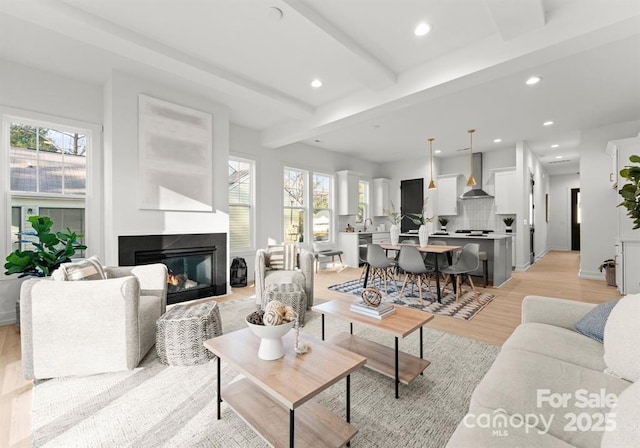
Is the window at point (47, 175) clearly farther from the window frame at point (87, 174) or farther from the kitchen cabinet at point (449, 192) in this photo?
the kitchen cabinet at point (449, 192)

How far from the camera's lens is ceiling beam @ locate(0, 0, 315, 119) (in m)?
2.34

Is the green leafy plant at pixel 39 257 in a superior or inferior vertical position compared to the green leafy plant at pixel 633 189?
inferior

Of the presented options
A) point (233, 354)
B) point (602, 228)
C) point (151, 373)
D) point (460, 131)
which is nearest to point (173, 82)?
point (151, 373)

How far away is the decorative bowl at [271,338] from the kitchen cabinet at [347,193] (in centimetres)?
604

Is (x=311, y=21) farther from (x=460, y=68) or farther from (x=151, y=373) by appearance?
(x=151, y=373)

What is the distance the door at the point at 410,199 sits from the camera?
809 cm

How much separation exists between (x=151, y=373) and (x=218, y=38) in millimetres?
3098

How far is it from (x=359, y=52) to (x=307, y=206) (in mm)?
4163

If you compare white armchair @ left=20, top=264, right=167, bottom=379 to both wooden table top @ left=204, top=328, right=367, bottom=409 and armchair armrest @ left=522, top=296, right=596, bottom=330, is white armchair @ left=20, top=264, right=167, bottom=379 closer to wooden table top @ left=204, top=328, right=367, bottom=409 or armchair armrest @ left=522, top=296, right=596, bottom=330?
wooden table top @ left=204, top=328, right=367, bottom=409

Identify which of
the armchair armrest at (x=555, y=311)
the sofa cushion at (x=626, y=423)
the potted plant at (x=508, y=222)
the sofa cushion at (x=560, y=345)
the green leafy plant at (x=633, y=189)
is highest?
the green leafy plant at (x=633, y=189)

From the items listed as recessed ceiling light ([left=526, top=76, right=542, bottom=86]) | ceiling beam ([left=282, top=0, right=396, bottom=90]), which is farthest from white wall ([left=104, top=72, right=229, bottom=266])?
recessed ceiling light ([left=526, top=76, right=542, bottom=86])

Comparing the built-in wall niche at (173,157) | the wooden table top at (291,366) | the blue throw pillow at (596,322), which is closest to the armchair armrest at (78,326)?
the wooden table top at (291,366)

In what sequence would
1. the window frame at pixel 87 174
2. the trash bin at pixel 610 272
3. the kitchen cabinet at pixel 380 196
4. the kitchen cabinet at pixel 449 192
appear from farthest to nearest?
the kitchen cabinet at pixel 380 196, the kitchen cabinet at pixel 449 192, the trash bin at pixel 610 272, the window frame at pixel 87 174

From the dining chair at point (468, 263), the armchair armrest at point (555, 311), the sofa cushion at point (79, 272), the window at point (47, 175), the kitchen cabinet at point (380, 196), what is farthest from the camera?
the kitchen cabinet at point (380, 196)
